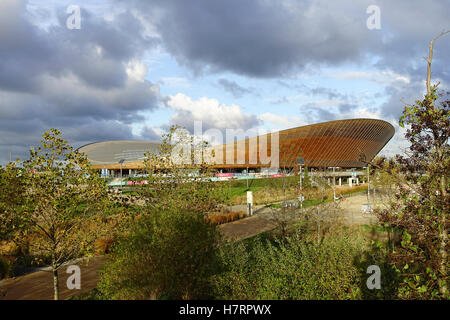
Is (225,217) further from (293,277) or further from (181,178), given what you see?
(293,277)

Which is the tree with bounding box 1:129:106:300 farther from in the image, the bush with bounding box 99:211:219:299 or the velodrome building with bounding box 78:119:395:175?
the velodrome building with bounding box 78:119:395:175

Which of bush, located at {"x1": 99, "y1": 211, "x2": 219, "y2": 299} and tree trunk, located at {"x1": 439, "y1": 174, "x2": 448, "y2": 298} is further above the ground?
tree trunk, located at {"x1": 439, "y1": 174, "x2": 448, "y2": 298}

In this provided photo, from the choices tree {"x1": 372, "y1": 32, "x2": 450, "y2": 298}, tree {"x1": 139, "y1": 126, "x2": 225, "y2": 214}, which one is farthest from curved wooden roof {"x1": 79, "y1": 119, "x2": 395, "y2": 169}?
tree {"x1": 372, "y1": 32, "x2": 450, "y2": 298}

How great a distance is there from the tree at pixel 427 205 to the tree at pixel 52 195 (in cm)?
605

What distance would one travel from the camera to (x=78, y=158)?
731 cm

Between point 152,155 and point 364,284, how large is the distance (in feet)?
26.6

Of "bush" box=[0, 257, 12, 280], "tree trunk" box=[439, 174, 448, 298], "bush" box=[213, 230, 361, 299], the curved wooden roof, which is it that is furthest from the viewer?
the curved wooden roof

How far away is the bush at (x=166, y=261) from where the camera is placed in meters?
6.52

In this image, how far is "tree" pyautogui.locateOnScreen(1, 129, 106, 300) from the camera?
658cm

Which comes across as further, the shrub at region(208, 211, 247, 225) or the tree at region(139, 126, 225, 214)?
the shrub at region(208, 211, 247, 225)

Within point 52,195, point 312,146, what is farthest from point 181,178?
point 312,146

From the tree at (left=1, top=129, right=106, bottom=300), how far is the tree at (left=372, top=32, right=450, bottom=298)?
19.8 ft
